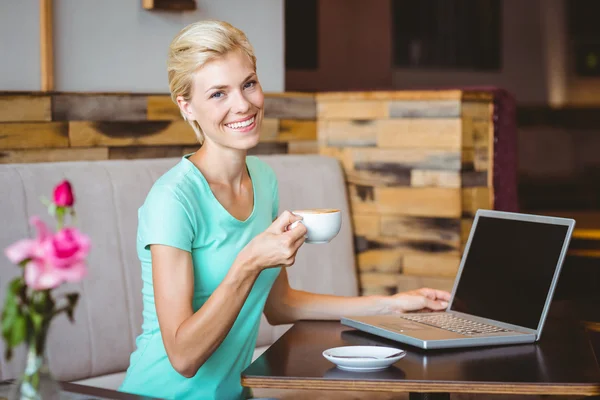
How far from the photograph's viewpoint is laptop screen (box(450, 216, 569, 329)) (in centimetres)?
168

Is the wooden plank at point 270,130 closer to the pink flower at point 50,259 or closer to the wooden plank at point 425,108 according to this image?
the wooden plank at point 425,108

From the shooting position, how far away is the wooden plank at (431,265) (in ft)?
9.84

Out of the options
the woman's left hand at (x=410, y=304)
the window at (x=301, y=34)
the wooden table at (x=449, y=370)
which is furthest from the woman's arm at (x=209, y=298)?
the window at (x=301, y=34)

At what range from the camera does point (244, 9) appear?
3.15 m

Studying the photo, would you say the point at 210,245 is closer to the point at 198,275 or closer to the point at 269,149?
the point at 198,275

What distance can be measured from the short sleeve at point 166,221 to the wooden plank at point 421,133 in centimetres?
146

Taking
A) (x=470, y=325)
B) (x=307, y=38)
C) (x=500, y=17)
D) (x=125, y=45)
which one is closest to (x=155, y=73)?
(x=125, y=45)

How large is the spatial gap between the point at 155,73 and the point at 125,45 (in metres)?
0.15

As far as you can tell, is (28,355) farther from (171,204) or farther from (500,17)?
(500,17)

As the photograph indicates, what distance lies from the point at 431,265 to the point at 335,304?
1163 mm

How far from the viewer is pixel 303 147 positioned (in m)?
3.27

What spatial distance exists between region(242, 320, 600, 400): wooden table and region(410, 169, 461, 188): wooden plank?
1.29 m

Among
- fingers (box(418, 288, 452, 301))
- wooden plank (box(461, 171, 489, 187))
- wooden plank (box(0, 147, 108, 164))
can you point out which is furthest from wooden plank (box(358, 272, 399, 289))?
fingers (box(418, 288, 452, 301))

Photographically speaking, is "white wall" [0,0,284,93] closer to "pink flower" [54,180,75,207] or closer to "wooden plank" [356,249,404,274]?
"wooden plank" [356,249,404,274]
